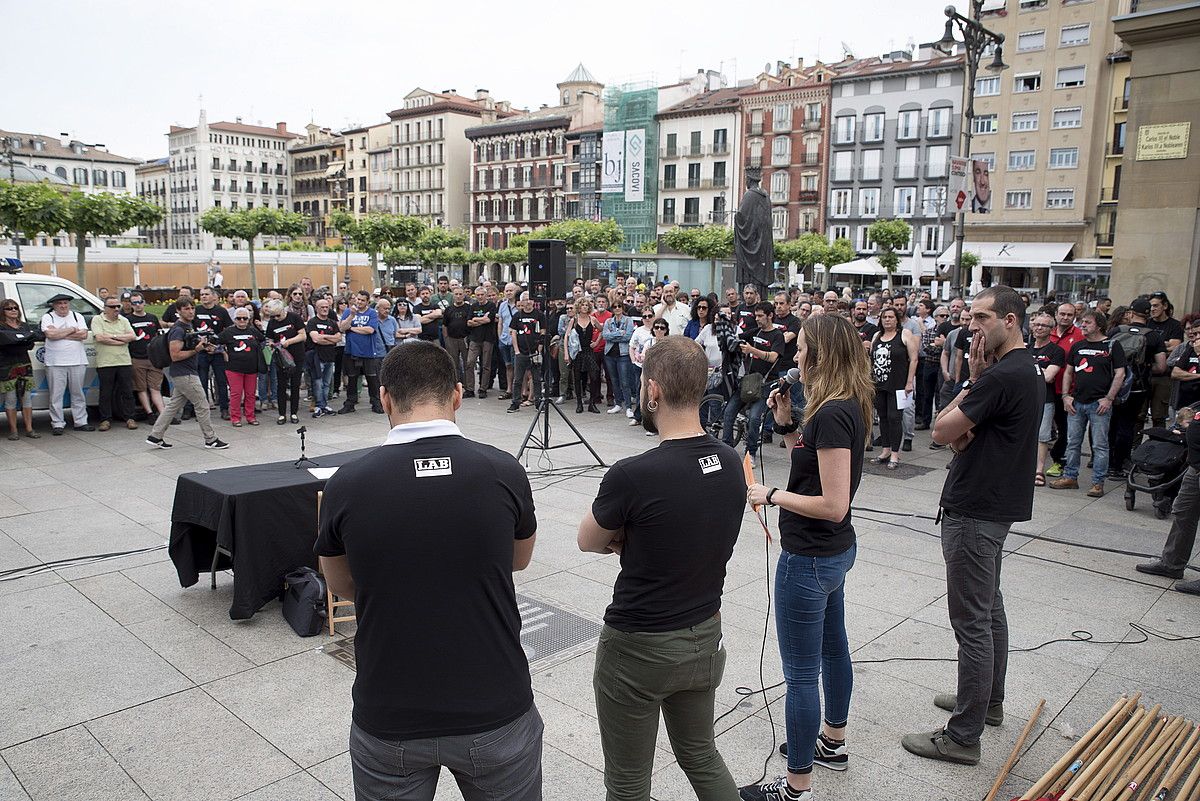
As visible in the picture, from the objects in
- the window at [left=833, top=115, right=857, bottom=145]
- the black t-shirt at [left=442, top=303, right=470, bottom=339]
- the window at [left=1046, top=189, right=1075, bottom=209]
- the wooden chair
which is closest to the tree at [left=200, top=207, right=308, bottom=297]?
the black t-shirt at [left=442, top=303, right=470, bottom=339]

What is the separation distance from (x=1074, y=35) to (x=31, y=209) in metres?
48.7

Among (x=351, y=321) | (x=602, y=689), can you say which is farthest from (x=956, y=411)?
(x=351, y=321)

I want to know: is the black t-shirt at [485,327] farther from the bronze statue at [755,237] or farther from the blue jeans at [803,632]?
the blue jeans at [803,632]

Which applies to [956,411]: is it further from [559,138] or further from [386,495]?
[559,138]

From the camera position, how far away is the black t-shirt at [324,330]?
1231 cm

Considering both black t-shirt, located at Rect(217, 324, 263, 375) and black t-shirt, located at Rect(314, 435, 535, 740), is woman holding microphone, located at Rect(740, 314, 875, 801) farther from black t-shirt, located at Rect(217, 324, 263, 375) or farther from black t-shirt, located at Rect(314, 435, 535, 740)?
black t-shirt, located at Rect(217, 324, 263, 375)

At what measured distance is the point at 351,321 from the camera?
12906mm

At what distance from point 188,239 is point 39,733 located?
4412 inches

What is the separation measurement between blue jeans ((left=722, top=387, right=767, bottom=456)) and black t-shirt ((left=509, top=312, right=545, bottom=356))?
4.08m

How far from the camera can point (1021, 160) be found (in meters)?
46.3

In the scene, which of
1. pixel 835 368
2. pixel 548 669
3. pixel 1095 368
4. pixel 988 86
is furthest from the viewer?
pixel 988 86

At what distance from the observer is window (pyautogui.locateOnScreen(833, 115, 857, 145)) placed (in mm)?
55094

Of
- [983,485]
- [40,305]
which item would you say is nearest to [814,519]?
[983,485]

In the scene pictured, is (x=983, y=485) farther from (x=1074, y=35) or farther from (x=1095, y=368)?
(x=1074, y=35)
